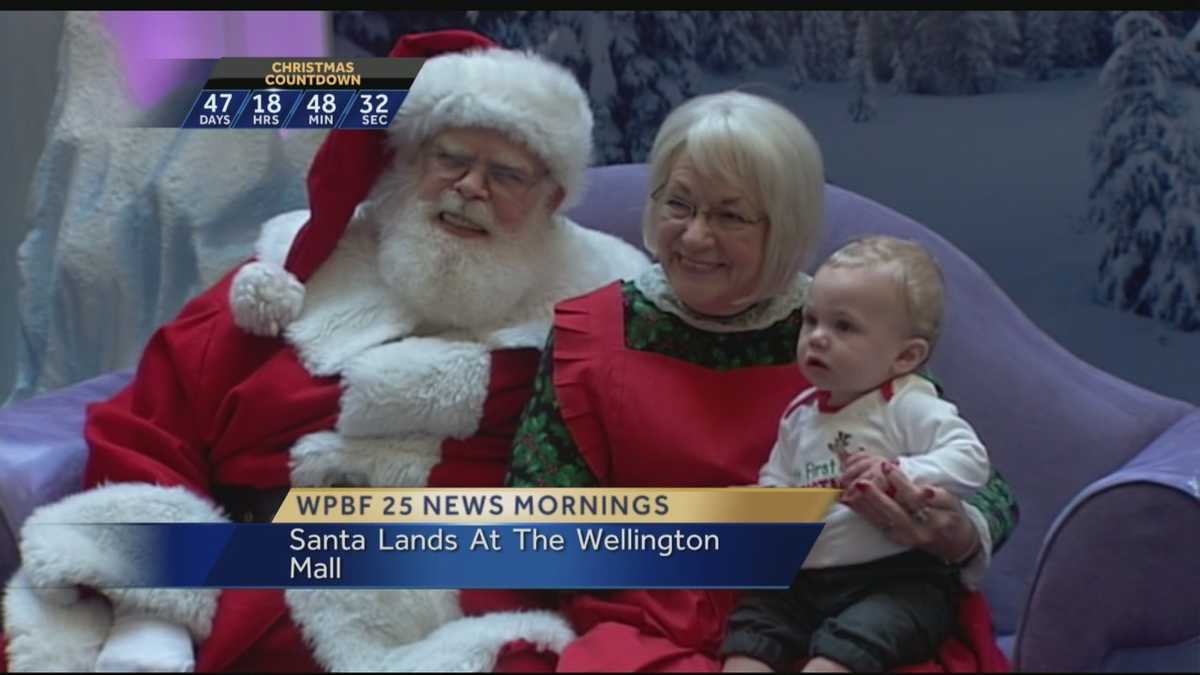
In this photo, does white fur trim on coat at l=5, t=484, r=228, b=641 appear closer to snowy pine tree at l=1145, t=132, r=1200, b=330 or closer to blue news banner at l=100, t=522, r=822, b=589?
blue news banner at l=100, t=522, r=822, b=589

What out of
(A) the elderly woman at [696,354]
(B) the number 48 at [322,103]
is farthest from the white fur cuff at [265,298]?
(A) the elderly woman at [696,354]

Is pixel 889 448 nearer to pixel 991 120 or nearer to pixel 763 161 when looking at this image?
pixel 763 161

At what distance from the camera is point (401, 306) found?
1634mm

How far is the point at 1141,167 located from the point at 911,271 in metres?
0.42

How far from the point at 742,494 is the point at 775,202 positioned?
0.30m

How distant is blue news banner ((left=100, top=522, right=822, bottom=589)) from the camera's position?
1397mm

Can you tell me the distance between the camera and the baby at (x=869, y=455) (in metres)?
1.32

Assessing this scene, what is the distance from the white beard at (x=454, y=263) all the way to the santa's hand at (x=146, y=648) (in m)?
0.44

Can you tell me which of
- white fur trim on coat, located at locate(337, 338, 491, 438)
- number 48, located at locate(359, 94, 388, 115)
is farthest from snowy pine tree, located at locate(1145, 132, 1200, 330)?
number 48, located at locate(359, 94, 388, 115)

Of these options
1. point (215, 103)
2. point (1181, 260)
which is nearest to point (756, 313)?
point (1181, 260)

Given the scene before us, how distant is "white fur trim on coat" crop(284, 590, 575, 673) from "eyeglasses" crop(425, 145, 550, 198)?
45 cm

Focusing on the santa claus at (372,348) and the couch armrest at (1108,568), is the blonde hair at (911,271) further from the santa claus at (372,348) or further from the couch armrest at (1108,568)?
the santa claus at (372,348)
